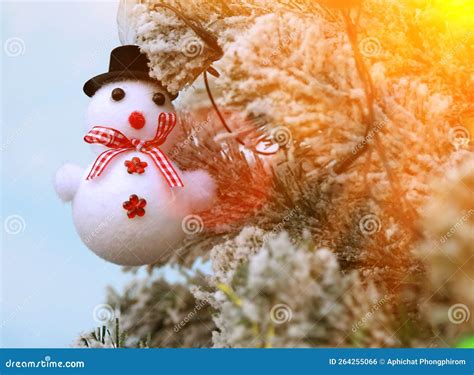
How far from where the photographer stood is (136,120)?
1.75 meters

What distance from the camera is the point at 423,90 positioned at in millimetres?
1387

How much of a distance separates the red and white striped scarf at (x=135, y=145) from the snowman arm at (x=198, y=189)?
0.05m

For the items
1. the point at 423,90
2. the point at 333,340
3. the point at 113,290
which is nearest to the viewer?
the point at 333,340

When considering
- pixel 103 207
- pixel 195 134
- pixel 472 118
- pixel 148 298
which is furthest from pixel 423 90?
pixel 148 298

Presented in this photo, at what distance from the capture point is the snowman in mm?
1709

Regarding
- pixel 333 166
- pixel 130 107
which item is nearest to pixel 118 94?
pixel 130 107

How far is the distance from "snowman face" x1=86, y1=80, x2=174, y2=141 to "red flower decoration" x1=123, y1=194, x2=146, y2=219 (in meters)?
0.19

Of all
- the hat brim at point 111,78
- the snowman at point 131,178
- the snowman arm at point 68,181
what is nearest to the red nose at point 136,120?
the snowman at point 131,178

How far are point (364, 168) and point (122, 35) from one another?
2.79 ft

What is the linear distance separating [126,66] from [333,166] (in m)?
0.68

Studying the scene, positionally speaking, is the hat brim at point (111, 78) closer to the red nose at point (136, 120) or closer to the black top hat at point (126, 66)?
the black top hat at point (126, 66)

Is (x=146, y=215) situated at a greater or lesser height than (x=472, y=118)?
lesser

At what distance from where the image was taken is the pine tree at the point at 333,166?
1.14 metres

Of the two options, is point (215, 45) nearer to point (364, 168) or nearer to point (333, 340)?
point (364, 168)
